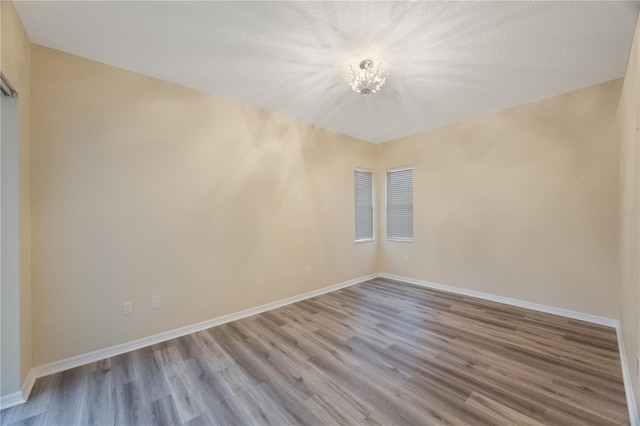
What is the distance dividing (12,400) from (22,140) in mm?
1791

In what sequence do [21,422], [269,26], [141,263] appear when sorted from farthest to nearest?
[141,263] < [269,26] < [21,422]

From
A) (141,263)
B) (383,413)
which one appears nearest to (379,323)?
(383,413)

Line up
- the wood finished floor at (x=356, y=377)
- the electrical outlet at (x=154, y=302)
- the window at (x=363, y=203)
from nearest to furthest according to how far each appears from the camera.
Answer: the wood finished floor at (x=356, y=377), the electrical outlet at (x=154, y=302), the window at (x=363, y=203)

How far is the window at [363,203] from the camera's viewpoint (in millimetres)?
4660

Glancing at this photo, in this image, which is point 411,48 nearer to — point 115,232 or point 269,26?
point 269,26

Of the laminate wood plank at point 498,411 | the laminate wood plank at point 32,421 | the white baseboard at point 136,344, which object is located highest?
the white baseboard at point 136,344

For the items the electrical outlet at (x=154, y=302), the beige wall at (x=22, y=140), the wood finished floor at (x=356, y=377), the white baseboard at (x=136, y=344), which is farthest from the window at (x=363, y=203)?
the beige wall at (x=22, y=140)

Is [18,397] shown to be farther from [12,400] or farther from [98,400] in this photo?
[98,400]

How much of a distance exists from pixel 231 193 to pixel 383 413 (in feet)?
8.46

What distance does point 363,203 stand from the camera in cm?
477

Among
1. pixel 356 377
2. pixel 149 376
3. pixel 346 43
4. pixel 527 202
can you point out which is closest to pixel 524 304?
pixel 527 202

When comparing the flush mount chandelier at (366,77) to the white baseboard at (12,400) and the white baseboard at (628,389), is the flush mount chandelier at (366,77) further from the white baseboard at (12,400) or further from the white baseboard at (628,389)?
the white baseboard at (12,400)

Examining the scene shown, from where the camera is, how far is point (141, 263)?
242 cm

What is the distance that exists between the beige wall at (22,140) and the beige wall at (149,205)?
9 cm
